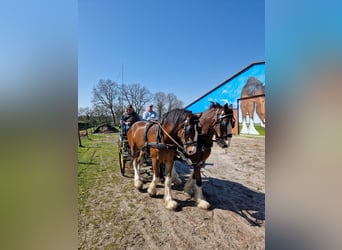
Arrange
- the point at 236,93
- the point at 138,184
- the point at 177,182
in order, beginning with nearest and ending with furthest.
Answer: the point at 138,184, the point at 177,182, the point at 236,93

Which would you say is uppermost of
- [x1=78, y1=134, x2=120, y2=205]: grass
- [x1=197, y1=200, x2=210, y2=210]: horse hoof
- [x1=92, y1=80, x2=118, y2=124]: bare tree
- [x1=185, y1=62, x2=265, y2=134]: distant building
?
[x1=185, y1=62, x2=265, y2=134]: distant building

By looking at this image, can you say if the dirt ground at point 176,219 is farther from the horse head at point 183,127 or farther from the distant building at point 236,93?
the distant building at point 236,93

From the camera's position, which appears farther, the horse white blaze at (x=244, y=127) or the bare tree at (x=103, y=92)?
the horse white blaze at (x=244, y=127)

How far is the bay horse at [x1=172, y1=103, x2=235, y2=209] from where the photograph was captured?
8.09 ft

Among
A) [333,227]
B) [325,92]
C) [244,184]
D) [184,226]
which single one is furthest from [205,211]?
[325,92]

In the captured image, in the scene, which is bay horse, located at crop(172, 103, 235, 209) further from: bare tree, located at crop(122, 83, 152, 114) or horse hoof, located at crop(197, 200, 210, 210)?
bare tree, located at crop(122, 83, 152, 114)

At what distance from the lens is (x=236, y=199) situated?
2770 mm

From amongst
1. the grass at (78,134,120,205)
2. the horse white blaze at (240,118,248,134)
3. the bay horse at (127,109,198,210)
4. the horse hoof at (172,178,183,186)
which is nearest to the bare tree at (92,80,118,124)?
the grass at (78,134,120,205)

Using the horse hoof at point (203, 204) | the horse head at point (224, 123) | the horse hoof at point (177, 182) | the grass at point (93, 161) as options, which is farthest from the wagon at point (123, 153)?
the horse head at point (224, 123)

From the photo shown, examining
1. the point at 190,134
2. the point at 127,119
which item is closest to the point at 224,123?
the point at 190,134

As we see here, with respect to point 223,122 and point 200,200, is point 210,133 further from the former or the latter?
point 200,200

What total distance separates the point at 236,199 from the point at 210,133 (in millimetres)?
1055

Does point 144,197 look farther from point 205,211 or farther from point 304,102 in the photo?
point 304,102

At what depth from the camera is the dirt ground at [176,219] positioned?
1844mm
